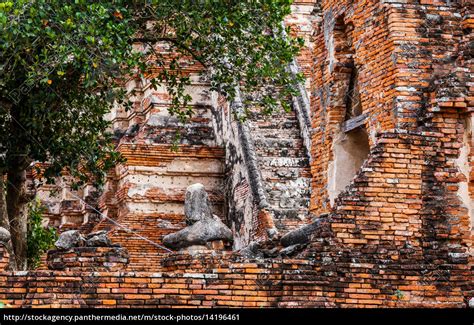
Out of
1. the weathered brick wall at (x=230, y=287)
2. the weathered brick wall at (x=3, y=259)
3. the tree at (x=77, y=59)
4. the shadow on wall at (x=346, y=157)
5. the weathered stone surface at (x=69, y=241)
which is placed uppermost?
the tree at (x=77, y=59)

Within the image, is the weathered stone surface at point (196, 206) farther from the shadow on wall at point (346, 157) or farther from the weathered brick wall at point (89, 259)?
the weathered brick wall at point (89, 259)

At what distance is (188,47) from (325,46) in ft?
9.69

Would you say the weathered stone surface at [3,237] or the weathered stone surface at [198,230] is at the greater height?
the weathered stone surface at [198,230]

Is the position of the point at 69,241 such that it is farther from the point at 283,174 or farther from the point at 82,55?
the point at 283,174

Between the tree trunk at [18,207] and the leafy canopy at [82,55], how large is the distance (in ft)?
0.77

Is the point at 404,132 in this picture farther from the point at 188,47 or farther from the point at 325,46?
the point at 188,47

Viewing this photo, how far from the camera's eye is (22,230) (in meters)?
16.8

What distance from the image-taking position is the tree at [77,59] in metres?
14.5

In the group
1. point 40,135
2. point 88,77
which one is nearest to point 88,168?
point 40,135

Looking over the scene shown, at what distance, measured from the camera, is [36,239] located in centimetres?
1928

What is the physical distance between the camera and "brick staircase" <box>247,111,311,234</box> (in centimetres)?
1820

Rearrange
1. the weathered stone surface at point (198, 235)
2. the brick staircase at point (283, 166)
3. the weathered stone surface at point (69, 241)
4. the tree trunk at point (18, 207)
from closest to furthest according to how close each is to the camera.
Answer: the weathered stone surface at point (69, 241) < the weathered stone surface at point (198, 235) < the tree trunk at point (18, 207) < the brick staircase at point (283, 166)

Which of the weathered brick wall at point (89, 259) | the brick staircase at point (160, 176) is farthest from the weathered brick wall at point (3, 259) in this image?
the brick staircase at point (160, 176)

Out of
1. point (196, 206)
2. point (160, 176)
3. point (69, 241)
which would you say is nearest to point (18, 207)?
point (196, 206)
